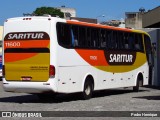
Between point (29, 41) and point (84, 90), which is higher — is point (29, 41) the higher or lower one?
the higher one

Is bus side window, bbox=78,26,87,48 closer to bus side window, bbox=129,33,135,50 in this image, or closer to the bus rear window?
the bus rear window

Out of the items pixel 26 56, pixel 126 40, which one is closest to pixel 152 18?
pixel 126 40

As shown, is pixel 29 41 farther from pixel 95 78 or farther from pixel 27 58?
pixel 95 78

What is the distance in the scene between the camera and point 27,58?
61.0 ft

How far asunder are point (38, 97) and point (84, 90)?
2.36 metres

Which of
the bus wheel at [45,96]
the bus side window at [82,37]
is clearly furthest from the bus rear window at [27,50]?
the bus wheel at [45,96]

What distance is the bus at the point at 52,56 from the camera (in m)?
18.2

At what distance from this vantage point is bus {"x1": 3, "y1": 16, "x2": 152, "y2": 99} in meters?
18.2

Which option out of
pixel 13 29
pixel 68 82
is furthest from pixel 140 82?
pixel 13 29

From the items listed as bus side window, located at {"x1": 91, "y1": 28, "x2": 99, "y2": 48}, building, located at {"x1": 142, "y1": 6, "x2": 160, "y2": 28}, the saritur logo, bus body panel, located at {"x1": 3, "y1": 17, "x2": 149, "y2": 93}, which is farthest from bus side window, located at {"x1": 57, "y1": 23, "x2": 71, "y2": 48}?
building, located at {"x1": 142, "y1": 6, "x2": 160, "y2": 28}

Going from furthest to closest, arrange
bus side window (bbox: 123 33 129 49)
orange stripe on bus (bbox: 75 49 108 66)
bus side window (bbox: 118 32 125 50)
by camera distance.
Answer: bus side window (bbox: 123 33 129 49), bus side window (bbox: 118 32 125 50), orange stripe on bus (bbox: 75 49 108 66)

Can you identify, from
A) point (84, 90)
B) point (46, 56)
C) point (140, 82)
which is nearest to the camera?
point (46, 56)

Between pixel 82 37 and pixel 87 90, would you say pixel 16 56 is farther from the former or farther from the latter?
pixel 87 90

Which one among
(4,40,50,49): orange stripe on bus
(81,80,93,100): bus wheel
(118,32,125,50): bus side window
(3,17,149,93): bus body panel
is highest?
(118,32,125,50): bus side window
